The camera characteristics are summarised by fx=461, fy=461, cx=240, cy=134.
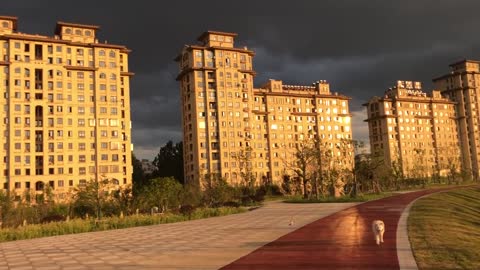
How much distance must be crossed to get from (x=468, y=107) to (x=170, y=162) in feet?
337

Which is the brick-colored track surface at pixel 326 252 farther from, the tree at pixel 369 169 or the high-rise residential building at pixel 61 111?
the high-rise residential building at pixel 61 111

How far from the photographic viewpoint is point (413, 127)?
146 m

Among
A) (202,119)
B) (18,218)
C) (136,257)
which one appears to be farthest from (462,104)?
(136,257)

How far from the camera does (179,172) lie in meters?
113

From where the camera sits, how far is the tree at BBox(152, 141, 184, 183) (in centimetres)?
11275

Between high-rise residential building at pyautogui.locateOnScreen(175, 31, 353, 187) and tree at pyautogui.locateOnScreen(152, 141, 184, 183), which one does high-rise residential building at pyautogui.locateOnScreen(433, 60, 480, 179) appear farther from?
tree at pyautogui.locateOnScreen(152, 141, 184, 183)

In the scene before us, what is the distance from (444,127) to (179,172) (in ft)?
300

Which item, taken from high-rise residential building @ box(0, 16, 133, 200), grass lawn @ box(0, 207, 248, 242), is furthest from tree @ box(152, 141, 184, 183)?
grass lawn @ box(0, 207, 248, 242)

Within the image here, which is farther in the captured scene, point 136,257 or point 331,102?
point 331,102

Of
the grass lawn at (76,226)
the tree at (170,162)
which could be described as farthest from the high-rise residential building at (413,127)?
the grass lawn at (76,226)

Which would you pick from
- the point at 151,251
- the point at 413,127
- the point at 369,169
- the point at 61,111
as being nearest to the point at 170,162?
the point at 61,111

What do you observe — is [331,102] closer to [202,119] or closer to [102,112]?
[202,119]

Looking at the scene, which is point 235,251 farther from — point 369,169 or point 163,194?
point 369,169

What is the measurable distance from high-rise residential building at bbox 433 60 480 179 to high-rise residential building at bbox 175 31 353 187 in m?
64.9
